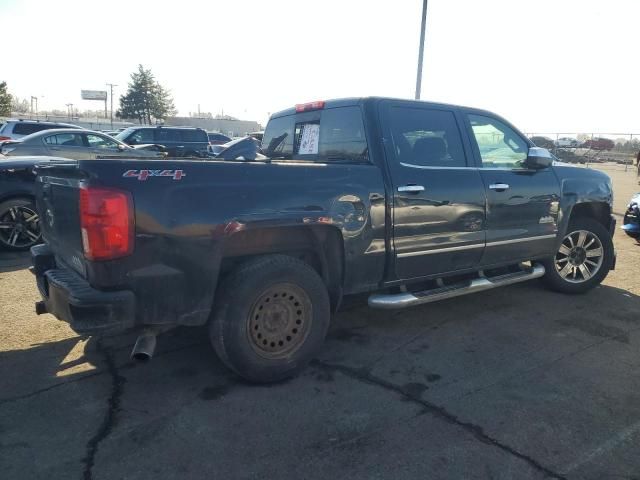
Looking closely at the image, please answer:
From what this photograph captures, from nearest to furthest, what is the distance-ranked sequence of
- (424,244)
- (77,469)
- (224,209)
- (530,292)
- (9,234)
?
(77,469) < (224,209) < (424,244) < (530,292) < (9,234)

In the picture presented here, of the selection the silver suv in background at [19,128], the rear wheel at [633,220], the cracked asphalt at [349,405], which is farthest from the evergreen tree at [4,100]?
the rear wheel at [633,220]

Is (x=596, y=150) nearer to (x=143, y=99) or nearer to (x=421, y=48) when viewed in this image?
(x=421, y=48)

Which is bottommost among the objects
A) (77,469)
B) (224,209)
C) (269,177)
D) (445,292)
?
(77,469)

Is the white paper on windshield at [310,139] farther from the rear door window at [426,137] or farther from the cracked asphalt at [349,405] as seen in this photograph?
the cracked asphalt at [349,405]

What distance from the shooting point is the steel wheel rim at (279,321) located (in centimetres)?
332

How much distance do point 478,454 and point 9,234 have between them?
653 centimetres

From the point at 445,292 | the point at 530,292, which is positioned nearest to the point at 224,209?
the point at 445,292

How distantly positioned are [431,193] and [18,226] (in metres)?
5.62

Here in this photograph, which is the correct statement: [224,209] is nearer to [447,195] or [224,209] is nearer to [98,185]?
[98,185]

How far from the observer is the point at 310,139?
4.54 metres

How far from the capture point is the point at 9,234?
6684mm

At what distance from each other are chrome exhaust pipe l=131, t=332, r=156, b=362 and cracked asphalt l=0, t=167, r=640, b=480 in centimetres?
37

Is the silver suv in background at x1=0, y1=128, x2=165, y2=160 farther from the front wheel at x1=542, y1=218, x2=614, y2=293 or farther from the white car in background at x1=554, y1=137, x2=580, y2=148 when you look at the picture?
the white car in background at x1=554, y1=137, x2=580, y2=148

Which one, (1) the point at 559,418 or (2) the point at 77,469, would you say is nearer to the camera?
(2) the point at 77,469
